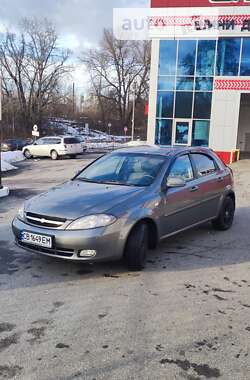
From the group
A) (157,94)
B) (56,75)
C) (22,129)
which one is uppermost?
(56,75)

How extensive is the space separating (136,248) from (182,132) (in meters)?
21.3

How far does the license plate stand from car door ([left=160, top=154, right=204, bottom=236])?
1.58 metres

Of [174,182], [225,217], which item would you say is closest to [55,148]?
[225,217]

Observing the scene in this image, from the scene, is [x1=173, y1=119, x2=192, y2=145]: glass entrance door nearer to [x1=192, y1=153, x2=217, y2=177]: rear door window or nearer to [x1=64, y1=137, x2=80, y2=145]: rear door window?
[x1=64, y1=137, x2=80, y2=145]: rear door window

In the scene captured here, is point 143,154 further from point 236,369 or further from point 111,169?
point 236,369

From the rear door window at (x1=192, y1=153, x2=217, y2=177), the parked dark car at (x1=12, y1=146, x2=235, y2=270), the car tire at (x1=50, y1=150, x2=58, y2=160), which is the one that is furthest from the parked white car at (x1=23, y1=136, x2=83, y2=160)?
the parked dark car at (x1=12, y1=146, x2=235, y2=270)

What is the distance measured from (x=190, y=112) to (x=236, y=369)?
76.6 feet

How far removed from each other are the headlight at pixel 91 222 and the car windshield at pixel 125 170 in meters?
1.00

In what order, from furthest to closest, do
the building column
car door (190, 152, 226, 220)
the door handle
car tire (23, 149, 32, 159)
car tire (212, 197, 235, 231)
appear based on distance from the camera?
car tire (23, 149, 32, 159) < the building column < car tire (212, 197, 235, 231) < car door (190, 152, 226, 220) < the door handle

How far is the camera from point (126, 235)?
16.3 ft

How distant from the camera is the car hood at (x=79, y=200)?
4.91 metres

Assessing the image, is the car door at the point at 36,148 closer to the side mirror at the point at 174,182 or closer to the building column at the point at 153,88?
the building column at the point at 153,88

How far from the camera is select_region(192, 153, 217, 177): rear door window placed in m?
6.79

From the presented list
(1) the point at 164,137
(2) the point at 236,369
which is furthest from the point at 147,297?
(1) the point at 164,137
